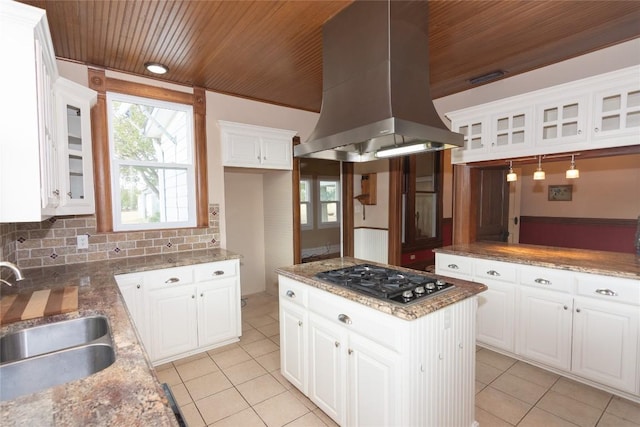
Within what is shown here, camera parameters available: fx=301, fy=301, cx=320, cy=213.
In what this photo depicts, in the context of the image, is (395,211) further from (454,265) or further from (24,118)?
(24,118)

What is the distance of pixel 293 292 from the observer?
7.20ft

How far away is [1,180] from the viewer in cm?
137

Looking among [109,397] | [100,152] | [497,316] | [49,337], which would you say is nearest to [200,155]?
[100,152]

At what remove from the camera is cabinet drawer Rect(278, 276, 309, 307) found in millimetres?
2094

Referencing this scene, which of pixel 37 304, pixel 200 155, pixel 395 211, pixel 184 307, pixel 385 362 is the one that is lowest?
pixel 184 307

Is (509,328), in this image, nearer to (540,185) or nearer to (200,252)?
(200,252)

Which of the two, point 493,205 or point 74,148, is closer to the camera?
point 74,148

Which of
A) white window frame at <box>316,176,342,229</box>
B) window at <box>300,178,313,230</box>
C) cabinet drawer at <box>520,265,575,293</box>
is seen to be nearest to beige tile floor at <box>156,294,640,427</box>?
cabinet drawer at <box>520,265,575,293</box>

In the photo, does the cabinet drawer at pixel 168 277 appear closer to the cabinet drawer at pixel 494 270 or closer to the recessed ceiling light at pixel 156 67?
the recessed ceiling light at pixel 156 67

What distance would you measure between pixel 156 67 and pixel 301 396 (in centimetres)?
312

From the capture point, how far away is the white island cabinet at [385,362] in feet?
4.87

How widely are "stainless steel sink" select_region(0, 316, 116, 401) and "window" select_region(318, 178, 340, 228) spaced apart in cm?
321

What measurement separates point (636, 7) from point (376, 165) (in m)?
3.07

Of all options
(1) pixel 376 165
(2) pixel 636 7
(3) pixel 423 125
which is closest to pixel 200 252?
(3) pixel 423 125
